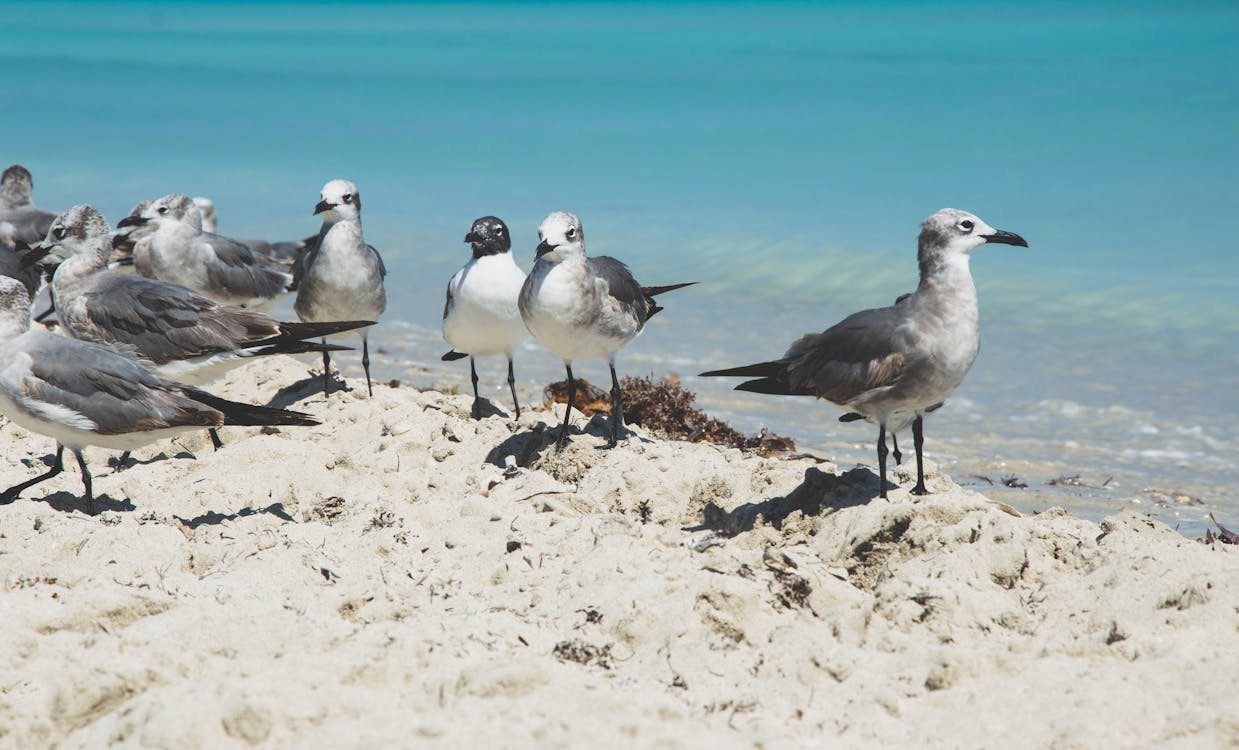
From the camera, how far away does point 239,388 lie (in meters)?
9.35

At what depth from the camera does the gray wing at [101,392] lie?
20.1ft

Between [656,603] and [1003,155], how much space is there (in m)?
21.8

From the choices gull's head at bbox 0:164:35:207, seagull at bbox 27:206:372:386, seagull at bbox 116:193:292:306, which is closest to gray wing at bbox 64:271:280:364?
seagull at bbox 27:206:372:386

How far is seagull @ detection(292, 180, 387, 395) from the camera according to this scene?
918 cm

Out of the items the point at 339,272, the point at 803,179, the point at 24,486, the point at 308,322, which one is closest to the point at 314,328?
the point at 308,322

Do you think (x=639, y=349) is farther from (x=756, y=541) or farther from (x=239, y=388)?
(x=756, y=541)

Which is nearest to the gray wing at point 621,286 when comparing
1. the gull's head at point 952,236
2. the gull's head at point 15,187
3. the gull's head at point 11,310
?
the gull's head at point 952,236

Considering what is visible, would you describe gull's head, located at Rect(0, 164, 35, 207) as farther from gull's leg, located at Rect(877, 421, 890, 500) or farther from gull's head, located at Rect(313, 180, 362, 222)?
gull's leg, located at Rect(877, 421, 890, 500)

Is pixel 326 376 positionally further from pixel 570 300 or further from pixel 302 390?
pixel 570 300

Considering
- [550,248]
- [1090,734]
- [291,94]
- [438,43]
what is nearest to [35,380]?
[550,248]

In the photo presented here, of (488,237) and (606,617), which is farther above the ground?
(488,237)

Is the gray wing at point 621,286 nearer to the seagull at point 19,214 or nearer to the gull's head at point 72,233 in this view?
the gull's head at point 72,233

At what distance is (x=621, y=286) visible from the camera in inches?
304

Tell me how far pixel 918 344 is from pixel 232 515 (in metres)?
3.40
